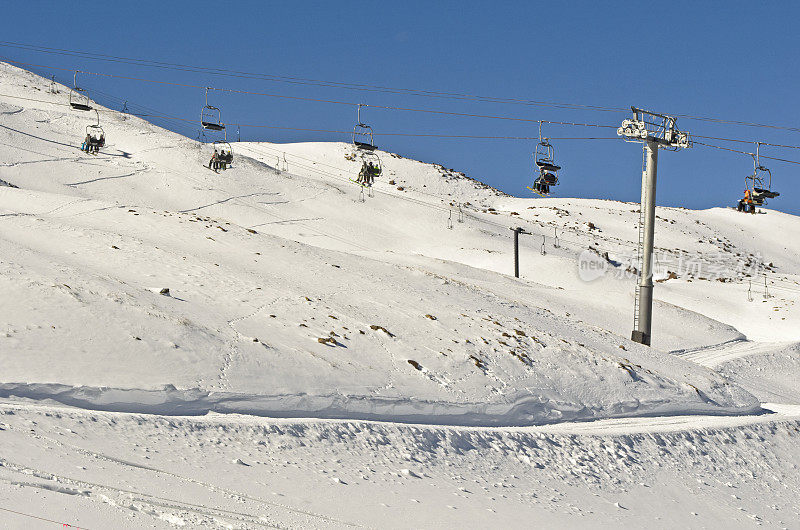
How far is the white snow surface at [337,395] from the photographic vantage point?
11758mm

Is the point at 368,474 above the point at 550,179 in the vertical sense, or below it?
below

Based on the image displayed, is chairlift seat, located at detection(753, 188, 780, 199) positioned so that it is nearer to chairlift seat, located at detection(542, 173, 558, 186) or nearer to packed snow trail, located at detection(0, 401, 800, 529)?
chairlift seat, located at detection(542, 173, 558, 186)

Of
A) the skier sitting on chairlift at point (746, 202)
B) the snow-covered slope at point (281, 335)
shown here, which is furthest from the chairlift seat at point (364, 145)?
the skier sitting on chairlift at point (746, 202)

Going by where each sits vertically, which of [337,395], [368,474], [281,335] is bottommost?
[368,474]

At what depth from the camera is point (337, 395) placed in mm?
16453

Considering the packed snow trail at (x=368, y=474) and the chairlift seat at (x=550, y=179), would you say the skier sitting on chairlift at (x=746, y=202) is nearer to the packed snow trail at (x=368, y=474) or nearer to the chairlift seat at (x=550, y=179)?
the chairlift seat at (x=550, y=179)

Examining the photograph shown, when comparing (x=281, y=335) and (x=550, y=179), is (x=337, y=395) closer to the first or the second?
(x=281, y=335)

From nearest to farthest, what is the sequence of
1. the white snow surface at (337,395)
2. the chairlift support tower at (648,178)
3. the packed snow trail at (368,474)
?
the packed snow trail at (368,474) → the white snow surface at (337,395) → the chairlift support tower at (648,178)

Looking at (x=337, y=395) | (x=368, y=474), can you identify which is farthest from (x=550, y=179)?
(x=368, y=474)

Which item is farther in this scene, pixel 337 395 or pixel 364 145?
pixel 364 145

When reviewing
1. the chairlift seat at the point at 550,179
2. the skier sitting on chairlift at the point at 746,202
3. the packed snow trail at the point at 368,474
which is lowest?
the packed snow trail at the point at 368,474

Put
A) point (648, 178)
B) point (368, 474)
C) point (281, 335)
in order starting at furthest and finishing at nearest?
point (648, 178) < point (281, 335) < point (368, 474)

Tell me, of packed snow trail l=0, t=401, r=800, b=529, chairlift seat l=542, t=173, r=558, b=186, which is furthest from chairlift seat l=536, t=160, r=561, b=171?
packed snow trail l=0, t=401, r=800, b=529

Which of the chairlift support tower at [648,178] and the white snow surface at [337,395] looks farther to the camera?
the chairlift support tower at [648,178]
